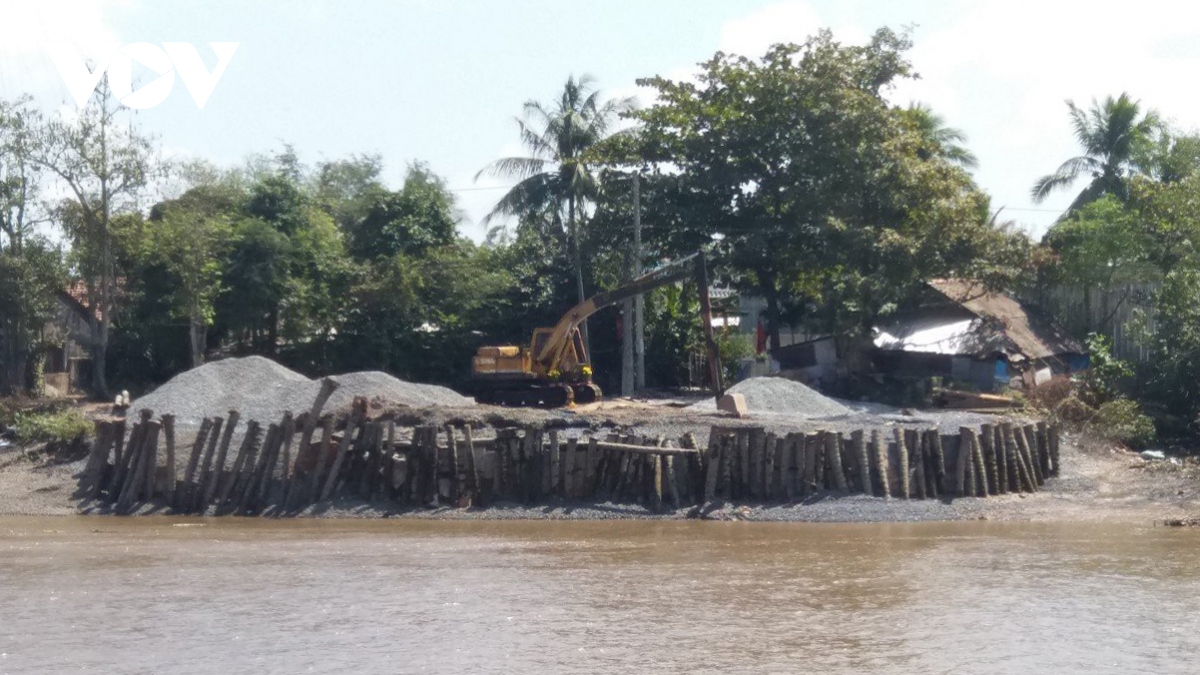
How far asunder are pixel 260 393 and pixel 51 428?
162 inches

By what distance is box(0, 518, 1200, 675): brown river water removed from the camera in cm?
1189

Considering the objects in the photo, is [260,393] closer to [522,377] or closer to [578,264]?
[522,377]

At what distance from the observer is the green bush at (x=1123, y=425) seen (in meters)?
27.1

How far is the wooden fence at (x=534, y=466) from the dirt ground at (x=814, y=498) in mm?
300

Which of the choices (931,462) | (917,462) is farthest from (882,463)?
(931,462)

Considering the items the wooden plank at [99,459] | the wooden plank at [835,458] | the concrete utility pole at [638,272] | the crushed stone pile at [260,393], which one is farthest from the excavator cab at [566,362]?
the wooden plank at [835,458]

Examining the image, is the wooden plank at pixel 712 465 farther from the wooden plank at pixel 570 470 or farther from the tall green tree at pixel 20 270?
the tall green tree at pixel 20 270

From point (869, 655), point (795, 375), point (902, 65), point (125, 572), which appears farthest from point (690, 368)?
point (869, 655)

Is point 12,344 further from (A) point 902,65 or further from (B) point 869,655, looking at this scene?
(B) point 869,655

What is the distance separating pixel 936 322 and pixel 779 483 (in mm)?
17045

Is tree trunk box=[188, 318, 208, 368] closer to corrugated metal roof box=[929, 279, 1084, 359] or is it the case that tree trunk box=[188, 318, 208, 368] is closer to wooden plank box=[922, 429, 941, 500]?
corrugated metal roof box=[929, 279, 1084, 359]

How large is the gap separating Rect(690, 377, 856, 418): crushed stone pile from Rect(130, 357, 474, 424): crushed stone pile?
591cm

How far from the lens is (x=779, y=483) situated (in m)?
21.0

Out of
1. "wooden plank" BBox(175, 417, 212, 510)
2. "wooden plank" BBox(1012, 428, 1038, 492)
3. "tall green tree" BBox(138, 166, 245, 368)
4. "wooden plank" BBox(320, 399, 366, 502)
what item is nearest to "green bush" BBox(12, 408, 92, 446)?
"wooden plank" BBox(175, 417, 212, 510)
